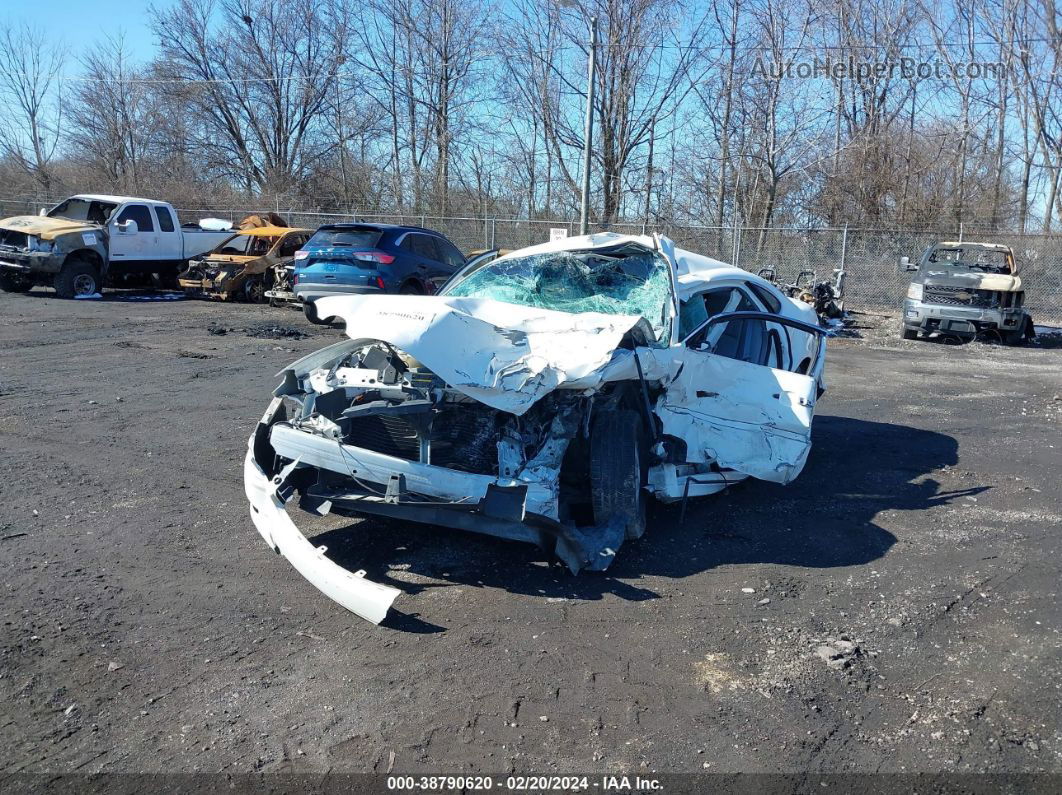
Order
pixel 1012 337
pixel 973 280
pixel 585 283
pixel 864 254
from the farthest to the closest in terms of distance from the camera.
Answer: pixel 864 254 → pixel 1012 337 → pixel 973 280 → pixel 585 283

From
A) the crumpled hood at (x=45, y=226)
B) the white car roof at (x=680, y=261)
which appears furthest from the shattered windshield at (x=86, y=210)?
the white car roof at (x=680, y=261)

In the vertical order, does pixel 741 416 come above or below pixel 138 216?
below

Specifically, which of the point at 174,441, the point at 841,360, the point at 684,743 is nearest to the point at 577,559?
the point at 684,743

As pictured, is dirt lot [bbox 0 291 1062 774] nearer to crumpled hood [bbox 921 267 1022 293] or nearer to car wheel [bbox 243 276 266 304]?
crumpled hood [bbox 921 267 1022 293]

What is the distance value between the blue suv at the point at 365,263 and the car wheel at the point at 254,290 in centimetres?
412

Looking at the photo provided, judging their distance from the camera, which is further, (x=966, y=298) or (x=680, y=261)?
(x=966, y=298)

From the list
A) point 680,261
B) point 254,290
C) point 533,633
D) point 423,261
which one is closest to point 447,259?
point 423,261

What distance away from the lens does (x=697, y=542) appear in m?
5.27

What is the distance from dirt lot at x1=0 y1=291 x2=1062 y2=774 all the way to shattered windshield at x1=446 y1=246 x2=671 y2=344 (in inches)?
58.1

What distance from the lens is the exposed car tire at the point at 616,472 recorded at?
4.89 m

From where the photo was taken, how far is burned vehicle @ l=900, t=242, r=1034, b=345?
1614 centimetres

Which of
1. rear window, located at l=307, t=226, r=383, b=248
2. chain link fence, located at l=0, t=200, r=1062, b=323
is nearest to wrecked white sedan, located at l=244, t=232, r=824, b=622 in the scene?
rear window, located at l=307, t=226, r=383, b=248

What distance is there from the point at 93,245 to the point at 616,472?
1608 cm

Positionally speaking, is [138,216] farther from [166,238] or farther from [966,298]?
[966,298]
